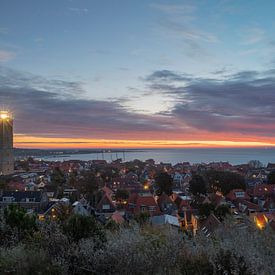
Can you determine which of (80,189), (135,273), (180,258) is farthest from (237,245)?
(80,189)

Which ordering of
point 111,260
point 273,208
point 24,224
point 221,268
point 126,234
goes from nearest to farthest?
point 221,268, point 111,260, point 126,234, point 24,224, point 273,208

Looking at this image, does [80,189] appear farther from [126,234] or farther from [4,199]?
[126,234]

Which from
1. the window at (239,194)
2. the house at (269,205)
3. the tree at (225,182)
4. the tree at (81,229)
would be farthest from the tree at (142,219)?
the tree at (225,182)

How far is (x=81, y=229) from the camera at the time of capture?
24.4ft

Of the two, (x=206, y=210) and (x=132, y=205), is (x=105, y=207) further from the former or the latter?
(x=206, y=210)

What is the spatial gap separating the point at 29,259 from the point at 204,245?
3.08 meters

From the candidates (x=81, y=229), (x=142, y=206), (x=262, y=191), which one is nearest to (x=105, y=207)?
(x=142, y=206)

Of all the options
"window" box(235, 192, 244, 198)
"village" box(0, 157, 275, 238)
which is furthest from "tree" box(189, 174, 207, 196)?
"window" box(235, 192, 244, 198)

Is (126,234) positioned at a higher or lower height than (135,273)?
higher

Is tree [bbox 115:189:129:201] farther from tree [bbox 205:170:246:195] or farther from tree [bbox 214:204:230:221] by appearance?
tree [bbox 214:204:230:221]

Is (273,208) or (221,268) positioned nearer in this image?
(221,268)

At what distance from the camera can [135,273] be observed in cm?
538

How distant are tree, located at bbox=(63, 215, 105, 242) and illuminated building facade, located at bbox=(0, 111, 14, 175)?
47.0 meters

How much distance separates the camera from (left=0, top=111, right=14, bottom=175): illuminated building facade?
5178 cm
